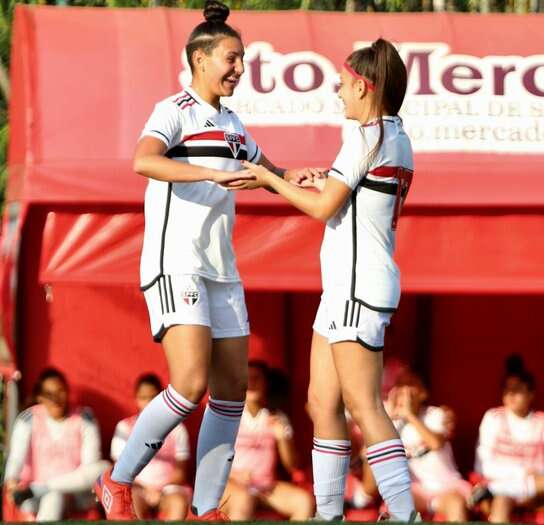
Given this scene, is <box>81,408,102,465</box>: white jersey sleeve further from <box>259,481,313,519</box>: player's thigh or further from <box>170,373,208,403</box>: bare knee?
<box>170,373,208,403</box>: bare knee

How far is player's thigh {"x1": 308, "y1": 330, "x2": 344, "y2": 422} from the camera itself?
5082 mm

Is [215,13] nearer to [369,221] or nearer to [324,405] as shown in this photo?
[369,221]

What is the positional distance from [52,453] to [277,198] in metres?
2.11

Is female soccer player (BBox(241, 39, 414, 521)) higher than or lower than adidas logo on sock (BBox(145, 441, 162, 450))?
higher

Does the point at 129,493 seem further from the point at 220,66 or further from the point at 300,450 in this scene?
the point at 300,450

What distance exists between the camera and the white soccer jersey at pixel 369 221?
16.2 ft

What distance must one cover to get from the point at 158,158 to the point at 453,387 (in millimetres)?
4418

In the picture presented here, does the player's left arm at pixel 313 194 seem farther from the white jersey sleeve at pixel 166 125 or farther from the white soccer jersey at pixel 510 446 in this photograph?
the white soccer jersey at pixel 510 446

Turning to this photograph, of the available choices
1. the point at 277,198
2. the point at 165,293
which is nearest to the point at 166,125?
the point at 165,293

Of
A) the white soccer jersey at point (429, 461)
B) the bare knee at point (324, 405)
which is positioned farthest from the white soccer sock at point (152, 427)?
the white soccer jersey at point (429, 461)

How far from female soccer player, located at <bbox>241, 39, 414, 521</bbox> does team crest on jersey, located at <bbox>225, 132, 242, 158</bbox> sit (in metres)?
0.33

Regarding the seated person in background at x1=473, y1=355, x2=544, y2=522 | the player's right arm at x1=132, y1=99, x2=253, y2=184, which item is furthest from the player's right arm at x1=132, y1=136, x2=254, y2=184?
the seated person in background at x1=473, y1=355, x2=544, y2=522

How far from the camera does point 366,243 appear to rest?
497 cm

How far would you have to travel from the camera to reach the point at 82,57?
8.00 meters
